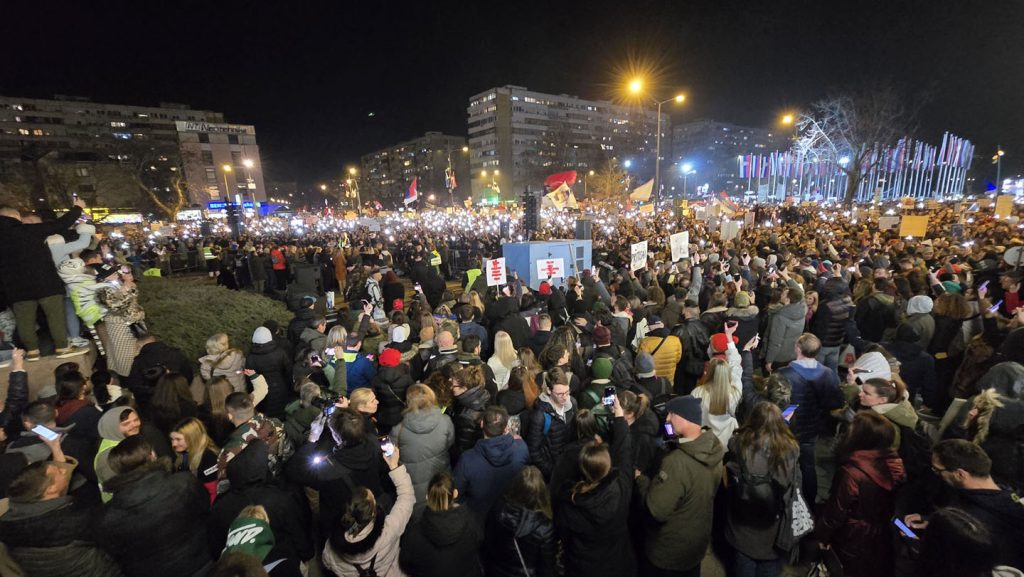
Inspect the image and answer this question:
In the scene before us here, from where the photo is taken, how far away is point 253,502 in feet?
9.97

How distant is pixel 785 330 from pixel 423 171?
114 metres

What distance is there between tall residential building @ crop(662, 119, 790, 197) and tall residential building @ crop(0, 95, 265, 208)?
89.1 meters

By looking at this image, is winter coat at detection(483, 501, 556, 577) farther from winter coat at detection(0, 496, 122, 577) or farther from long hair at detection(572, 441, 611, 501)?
winter coat at detection(0, 496, 122, 577)

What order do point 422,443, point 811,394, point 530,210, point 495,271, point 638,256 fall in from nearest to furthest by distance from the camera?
point 422,443
point 811,394
point 495,271
point 638,256
point 530,210

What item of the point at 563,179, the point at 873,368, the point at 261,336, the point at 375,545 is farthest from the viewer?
the point at 563,179

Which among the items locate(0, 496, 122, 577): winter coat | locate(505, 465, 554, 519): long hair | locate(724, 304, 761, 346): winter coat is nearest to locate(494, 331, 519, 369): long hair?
locate(505, 465, 554, 519): long hair

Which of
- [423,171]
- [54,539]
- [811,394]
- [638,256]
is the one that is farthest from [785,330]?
[423,171]

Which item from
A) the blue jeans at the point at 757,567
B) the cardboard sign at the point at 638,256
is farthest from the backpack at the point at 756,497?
the cardboard sign at the point at 638,256

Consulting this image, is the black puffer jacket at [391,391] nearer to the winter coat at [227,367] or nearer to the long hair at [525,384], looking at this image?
the long hair at [525,384]

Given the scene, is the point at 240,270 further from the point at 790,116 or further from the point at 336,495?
the point at 790,116

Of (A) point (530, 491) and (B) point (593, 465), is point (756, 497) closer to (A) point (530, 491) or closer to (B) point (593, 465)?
(B) point (593, 465)

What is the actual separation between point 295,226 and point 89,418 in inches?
1593

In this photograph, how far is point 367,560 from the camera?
2.69m

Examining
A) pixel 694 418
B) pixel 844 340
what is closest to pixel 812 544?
pixel 694 418
